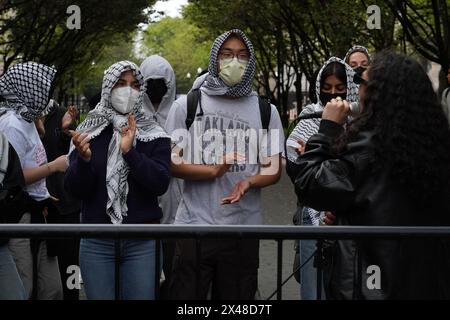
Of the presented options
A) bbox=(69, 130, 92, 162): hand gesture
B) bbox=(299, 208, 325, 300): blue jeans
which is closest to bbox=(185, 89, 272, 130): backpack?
bbox=(69, 130, 92, 162): hand gesture

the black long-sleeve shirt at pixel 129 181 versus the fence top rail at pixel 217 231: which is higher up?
the black long-sleeve shirt at pixel 129 181

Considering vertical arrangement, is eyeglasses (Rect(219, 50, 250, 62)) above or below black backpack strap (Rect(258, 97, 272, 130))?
above

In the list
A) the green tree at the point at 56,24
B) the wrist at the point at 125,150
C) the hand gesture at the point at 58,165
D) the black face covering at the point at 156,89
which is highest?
the green tree at the point at 56,24

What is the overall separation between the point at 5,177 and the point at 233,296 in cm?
129

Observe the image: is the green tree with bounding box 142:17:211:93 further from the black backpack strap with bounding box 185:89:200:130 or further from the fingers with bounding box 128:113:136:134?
the fingers with bounding box 128:113:136:134

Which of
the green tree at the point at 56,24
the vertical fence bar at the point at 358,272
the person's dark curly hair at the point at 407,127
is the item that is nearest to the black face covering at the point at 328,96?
the person's dark curly hair at the point at 407,127

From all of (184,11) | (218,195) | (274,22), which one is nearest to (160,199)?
(218,195)

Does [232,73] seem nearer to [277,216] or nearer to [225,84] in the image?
[225,84]

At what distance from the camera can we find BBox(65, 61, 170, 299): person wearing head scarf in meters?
4.01

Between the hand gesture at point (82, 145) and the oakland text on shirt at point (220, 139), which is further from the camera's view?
the oakland text on shirt at point (220, 139)

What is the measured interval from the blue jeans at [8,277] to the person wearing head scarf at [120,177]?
1.03 ft

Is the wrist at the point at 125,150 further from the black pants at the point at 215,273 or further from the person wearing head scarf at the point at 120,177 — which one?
the black pants at the point at 215,273

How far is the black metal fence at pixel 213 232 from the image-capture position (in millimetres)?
3258

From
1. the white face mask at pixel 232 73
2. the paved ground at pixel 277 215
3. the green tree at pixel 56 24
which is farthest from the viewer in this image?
the green tree at pixel 56 24
